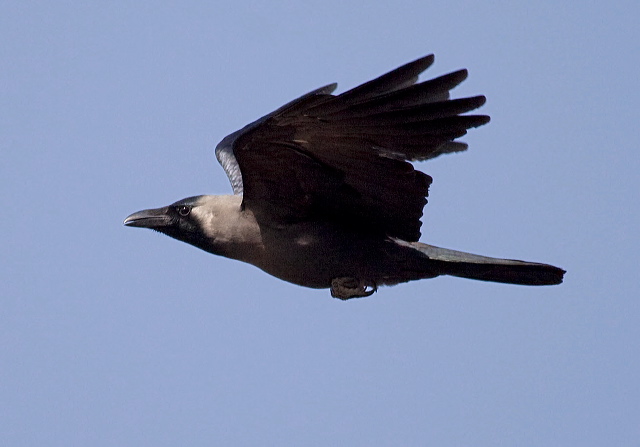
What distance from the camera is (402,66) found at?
6.47 meters

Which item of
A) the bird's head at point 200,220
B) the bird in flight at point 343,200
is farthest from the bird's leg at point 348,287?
the bird's head at point 200,220

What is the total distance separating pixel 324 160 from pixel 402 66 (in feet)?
3.23

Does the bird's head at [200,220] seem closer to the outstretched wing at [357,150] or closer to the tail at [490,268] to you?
the outstretched wing at [357,150]

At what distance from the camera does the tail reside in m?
7.55

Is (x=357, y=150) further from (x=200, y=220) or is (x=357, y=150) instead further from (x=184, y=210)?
(x=184, y=210)

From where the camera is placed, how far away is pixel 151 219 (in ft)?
26.6

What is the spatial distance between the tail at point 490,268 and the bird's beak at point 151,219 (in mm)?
1806

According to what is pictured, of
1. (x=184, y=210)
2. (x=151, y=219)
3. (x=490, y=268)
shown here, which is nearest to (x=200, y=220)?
(x=184, y=210)

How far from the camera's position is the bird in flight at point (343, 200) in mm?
6746

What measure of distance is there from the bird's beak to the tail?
1806 millimetres

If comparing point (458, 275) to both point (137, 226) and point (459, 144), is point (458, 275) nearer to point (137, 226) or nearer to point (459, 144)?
point (459, 144)

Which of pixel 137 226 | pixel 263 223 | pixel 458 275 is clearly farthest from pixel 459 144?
pixel 137 226

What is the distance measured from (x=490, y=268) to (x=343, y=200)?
116 centimetres

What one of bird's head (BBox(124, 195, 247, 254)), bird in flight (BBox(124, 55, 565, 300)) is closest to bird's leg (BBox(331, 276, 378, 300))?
bird in flight (BBox(124, 55, 565, 300))
